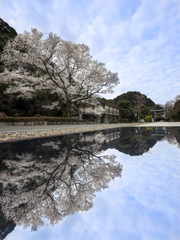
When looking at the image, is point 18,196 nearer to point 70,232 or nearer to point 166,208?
point 70,232

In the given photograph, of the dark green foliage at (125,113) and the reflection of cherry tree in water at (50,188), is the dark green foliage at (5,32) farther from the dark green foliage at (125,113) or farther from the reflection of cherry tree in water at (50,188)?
the dark green foliage at (125,113)

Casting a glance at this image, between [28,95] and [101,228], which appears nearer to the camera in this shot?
[101,228]

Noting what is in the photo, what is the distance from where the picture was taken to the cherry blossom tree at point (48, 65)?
442 inches

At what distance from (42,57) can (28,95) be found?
4344 mm

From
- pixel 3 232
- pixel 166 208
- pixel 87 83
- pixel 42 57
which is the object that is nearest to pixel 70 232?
pixel 3 232

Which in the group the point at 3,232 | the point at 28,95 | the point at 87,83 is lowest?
the point at 3,232

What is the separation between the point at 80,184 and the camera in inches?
58.8

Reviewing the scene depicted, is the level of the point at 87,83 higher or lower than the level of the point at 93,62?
lower

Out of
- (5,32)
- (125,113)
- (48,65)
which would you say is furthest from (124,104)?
(5,32)

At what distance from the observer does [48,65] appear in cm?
1332

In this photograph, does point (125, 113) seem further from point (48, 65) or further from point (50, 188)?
point (50, 188)

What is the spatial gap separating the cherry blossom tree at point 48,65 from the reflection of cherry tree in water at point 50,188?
1184 cm

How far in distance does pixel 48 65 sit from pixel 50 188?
13.9 meters

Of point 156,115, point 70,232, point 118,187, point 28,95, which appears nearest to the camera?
point 70,232
